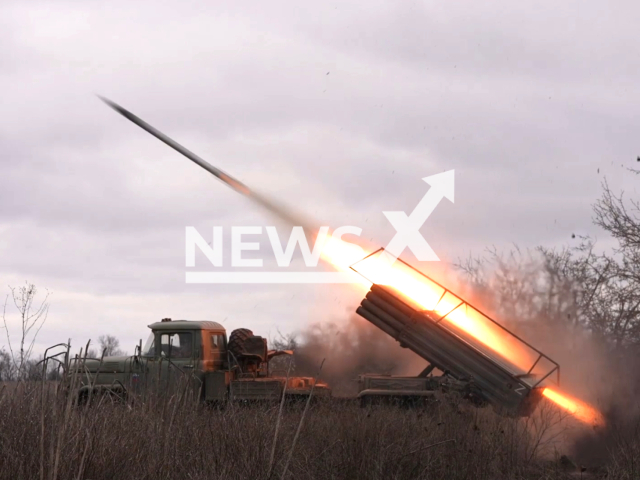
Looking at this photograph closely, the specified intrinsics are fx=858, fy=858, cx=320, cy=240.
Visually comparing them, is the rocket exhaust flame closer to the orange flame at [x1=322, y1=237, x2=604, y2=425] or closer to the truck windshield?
the orange flame at [x1=322, y1=237, x2=604, y2=425]

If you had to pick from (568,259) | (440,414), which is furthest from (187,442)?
(568,259)

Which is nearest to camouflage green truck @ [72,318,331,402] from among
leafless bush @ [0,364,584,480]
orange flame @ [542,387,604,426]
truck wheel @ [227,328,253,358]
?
truck wheel @ [227,328,253,358]

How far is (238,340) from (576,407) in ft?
22.0

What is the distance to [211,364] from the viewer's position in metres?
16.9

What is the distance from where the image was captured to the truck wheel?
57.3 ft

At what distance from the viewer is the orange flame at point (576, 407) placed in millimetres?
15258

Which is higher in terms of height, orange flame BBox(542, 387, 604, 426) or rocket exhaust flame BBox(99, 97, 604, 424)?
rocket exhaust flame BBox(99, 97, 604, 424)

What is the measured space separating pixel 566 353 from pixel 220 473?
10.7 m

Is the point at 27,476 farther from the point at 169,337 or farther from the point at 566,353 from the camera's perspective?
the point at 566,353

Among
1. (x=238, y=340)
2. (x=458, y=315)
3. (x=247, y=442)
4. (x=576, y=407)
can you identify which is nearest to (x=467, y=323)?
(x=458, y=315)

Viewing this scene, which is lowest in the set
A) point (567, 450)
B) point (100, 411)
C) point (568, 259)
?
point (567, 450)

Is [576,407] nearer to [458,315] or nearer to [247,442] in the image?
[458,315]

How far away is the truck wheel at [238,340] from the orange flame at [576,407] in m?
6.07

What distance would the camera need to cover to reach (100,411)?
8992 mm
